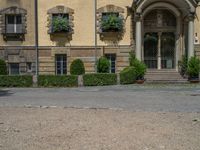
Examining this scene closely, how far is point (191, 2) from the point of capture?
86.3 feet

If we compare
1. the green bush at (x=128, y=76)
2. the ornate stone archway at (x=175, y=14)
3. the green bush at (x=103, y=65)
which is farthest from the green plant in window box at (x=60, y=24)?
the green bush at (x=128, y=76)

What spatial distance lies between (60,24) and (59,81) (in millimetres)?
5342

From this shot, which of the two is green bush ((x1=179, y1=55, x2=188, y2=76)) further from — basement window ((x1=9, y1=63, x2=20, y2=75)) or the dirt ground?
the dirt ground

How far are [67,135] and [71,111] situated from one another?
3.87 m

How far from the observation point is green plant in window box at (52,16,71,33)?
90.6 feet

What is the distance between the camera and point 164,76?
2689 cm

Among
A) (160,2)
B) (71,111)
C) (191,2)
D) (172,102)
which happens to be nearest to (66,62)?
(160,2)

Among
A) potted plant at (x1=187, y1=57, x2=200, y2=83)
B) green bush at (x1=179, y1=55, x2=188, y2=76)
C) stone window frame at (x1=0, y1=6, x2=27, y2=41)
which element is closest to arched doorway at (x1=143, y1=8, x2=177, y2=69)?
green bush at (x1=179, y1=55, x2=188, y2=76)

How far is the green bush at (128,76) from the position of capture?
2455cm

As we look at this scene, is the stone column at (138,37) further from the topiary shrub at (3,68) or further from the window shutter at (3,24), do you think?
the window shutter at (3,24)

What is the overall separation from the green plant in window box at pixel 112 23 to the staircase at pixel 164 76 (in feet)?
12.7

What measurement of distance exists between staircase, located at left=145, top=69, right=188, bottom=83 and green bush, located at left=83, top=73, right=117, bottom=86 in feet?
10.1

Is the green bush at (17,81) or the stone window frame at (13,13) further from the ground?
the stone window frame at (13,13)

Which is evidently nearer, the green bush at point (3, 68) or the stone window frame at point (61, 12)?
the green bush at point (3, 68)
